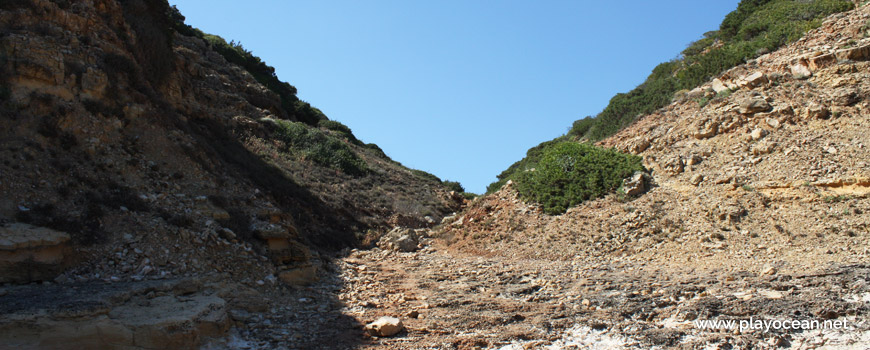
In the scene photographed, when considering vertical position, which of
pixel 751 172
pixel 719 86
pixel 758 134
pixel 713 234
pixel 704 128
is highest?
pixel 719 86

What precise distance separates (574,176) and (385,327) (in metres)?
7.66

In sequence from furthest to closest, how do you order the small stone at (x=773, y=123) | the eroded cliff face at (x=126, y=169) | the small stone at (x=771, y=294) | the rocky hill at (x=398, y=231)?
the small stone at (x=773, y=123)
the eroded cliff face at (x=126, y=169)
the small stone at (x=771, y=294)
the rocky hill at (x=398, y=231)

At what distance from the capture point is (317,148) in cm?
1864

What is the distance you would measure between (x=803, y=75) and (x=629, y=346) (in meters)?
8.67

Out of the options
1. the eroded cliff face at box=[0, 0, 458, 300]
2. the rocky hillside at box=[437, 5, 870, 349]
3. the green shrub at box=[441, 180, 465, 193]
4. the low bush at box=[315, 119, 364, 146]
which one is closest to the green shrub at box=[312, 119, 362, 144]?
the low bush at box=[315, 119, 364, 146]

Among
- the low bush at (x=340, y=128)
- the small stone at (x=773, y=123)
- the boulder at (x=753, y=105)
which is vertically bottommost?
the small stone at (x=773, y=123)

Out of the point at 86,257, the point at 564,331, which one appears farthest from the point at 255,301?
the point at 564,331

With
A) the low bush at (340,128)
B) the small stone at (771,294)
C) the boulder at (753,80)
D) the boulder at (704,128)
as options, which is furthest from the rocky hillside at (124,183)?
the low bush at (340,128)

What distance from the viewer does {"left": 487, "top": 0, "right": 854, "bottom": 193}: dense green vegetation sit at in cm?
1268

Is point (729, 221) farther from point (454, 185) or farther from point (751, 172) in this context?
point (454, 185)

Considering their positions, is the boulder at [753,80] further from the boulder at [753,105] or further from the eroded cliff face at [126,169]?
the eroded cliff face at [126,169]

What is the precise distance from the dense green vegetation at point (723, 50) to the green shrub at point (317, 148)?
6.79m

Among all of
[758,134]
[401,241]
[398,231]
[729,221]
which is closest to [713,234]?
[729,221]

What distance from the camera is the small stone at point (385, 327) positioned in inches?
230
